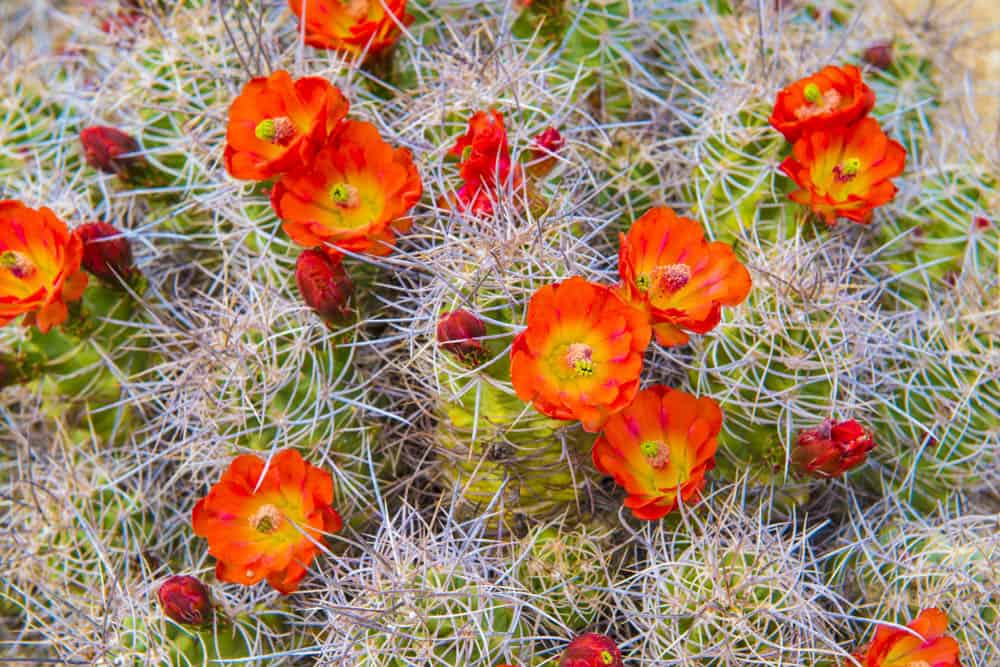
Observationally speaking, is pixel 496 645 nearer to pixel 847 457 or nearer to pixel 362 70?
pixel 847 457

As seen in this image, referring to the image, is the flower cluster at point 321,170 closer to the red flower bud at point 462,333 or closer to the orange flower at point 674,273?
the red flower bud at point 462,333

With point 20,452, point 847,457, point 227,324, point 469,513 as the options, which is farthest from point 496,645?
point 20,452

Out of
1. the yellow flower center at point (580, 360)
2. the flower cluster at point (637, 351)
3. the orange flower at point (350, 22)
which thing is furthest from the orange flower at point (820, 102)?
the orange flower at point (350, 22)

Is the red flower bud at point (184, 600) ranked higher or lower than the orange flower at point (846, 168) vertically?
lower

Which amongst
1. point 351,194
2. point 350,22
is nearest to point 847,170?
point 351,194

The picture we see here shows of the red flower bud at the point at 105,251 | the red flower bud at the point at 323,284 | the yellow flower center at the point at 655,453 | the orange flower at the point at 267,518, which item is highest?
the red flower bud at the point at 323,284

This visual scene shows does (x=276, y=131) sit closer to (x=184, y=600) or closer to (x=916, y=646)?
(x=184, y=600)
